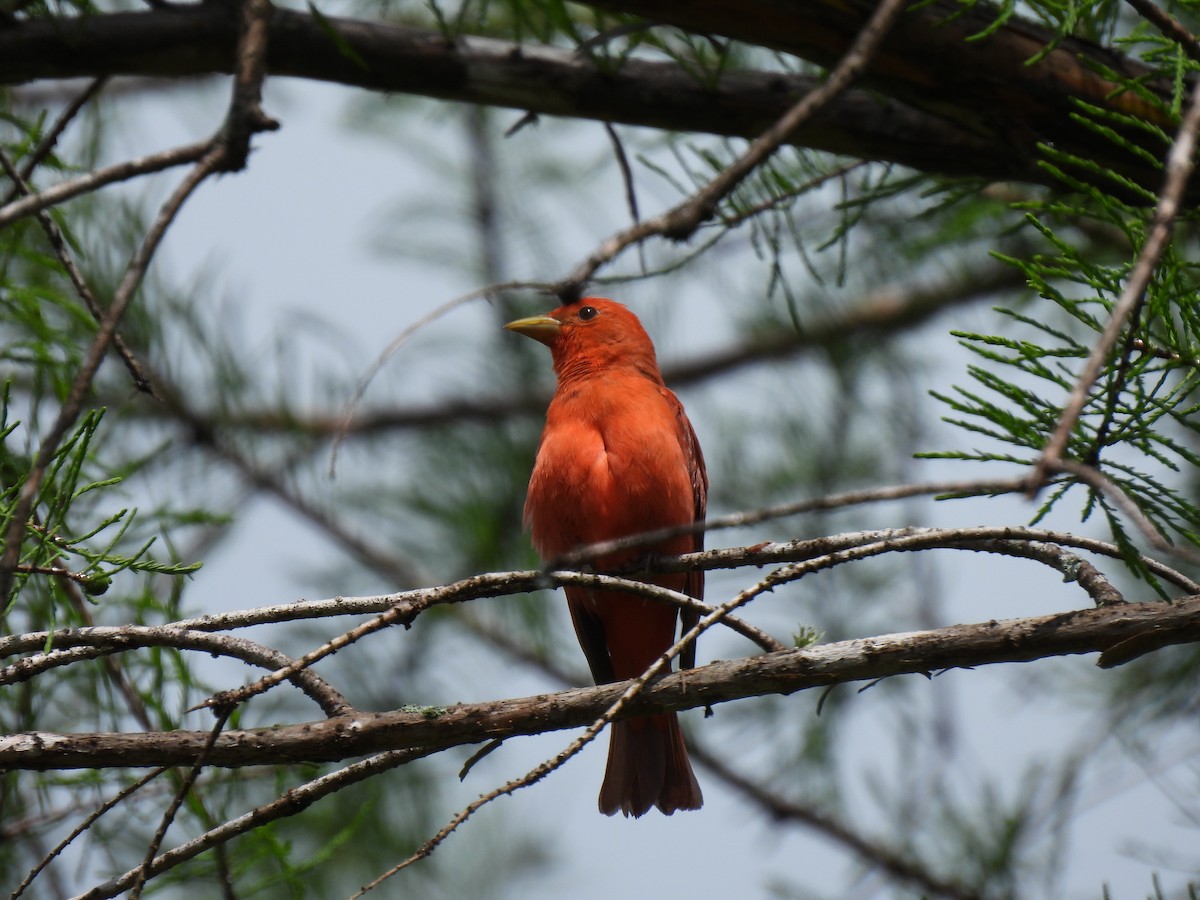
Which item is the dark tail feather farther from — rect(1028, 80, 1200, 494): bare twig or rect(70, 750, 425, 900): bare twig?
rect(1028, 80, 1200, 494): bare twig

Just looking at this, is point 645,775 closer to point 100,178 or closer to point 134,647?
point 134,647

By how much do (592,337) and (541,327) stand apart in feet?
0.84

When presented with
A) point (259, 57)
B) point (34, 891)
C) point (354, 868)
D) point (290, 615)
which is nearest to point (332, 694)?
point (290, 615)

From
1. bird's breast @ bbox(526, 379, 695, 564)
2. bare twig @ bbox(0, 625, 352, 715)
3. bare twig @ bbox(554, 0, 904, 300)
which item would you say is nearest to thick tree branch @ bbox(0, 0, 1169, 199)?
bare twig @ bbox(554, 0, 904, 300)

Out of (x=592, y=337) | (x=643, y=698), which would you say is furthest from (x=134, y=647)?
(x=592, y=337)

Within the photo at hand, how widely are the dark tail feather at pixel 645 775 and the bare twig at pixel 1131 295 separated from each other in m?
2.67

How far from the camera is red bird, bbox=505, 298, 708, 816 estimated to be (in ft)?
13.5

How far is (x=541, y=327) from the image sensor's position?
17.0 ft

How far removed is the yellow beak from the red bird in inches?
19.0

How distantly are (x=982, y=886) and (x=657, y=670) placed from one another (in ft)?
10.6

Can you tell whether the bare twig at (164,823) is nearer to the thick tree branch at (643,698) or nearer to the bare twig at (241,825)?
the bare twig at (241,825)

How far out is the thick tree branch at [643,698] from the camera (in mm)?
2330

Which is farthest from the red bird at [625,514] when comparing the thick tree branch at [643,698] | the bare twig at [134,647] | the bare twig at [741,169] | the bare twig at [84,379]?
the bare twig at [84,379]

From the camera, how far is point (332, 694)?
2553 millimetres
